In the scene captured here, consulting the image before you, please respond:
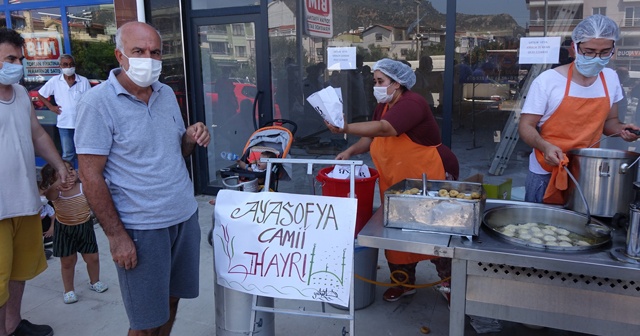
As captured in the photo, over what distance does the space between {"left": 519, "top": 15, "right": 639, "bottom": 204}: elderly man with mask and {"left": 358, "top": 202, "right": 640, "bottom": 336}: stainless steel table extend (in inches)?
30.7

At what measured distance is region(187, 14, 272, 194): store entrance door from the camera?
20.7ft

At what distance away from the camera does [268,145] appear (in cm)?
479

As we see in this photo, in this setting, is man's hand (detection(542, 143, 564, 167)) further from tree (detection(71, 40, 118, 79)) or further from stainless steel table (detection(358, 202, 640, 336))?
tree (detection(71, 40, 118, 79))

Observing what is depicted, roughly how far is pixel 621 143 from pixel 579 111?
2666 mm

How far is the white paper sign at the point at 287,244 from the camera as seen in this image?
2.61 metres

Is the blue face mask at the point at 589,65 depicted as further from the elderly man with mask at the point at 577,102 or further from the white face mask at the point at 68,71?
the white face mask at the point at 68,71

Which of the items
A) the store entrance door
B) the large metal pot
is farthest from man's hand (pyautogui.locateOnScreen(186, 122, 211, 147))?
the store entrance door

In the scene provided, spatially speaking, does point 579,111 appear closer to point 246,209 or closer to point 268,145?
point 246,209

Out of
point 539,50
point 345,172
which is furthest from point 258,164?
point 539,50

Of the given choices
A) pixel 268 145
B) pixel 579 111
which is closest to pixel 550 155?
pixel 579 111

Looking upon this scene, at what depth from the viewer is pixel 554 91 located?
9.81ft

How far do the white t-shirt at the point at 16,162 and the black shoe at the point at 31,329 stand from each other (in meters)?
0.96

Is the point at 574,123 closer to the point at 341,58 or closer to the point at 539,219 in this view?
the point at 539,219

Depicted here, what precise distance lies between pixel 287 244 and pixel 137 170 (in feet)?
2.82
